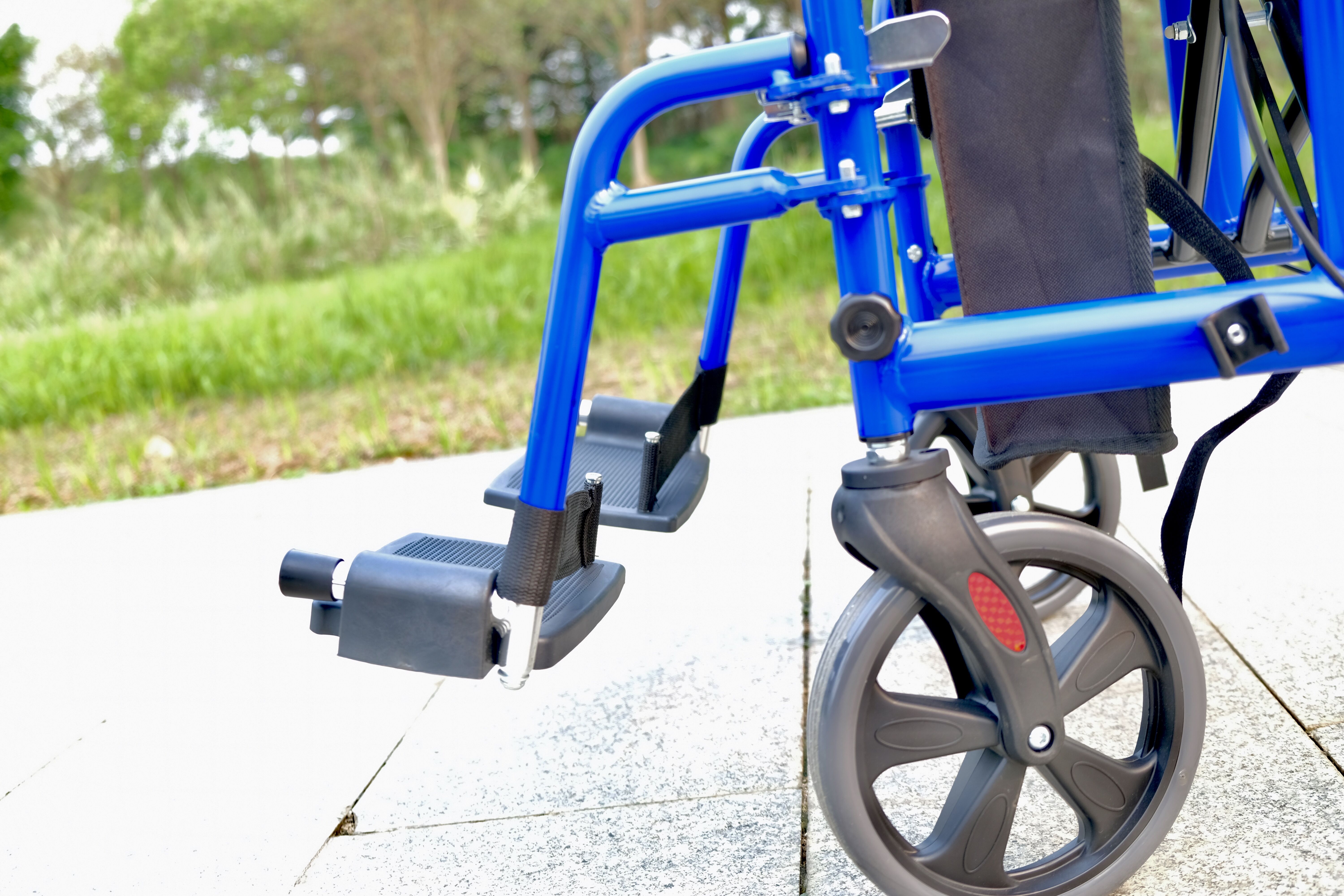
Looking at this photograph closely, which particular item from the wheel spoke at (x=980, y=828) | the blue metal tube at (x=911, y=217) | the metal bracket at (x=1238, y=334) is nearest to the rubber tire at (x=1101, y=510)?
the blue metal tube at (x=911, y=217)

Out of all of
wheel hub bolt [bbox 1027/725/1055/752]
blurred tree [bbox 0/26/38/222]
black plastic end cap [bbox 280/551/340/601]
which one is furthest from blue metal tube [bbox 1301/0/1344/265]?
blurred tree [bbox 0/26/38/222]

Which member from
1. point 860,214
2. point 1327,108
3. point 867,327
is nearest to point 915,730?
point 867,327

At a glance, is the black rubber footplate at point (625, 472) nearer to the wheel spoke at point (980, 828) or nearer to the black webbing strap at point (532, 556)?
the black webbing strap at point (532, 556)

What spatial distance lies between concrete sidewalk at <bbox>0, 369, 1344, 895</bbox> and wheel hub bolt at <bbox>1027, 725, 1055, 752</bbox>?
0.27 meters

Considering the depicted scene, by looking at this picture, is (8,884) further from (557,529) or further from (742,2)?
(742,2)

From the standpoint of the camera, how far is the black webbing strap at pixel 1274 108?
124 centimetres

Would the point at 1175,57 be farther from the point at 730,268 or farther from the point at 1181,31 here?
the point at 730,268

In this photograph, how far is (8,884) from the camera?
1656 mm

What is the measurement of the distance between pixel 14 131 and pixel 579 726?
28150mm

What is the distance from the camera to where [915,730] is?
1.24m

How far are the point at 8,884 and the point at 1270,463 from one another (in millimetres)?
2784

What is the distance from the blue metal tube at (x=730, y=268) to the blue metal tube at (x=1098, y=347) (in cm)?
63

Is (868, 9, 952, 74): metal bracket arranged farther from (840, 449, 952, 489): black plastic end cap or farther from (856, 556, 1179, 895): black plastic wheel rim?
(856, 556, 1179, 895): black plastic wheel rim

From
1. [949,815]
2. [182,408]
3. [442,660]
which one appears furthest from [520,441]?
[949,815]
